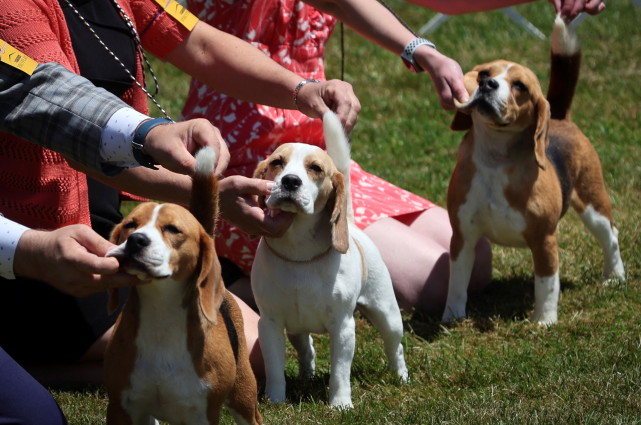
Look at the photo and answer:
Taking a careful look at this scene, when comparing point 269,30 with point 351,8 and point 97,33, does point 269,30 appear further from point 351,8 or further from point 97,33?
point 97,33

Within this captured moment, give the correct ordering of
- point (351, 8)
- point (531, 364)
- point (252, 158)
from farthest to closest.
Result: point (252, 158)
point (351, 8)
point (531, 364)

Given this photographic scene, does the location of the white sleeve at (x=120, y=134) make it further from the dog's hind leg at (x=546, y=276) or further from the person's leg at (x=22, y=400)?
the dog's hind leg at (x=546, y=276)

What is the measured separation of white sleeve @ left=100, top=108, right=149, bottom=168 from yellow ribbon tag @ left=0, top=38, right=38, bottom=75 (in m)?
0.29

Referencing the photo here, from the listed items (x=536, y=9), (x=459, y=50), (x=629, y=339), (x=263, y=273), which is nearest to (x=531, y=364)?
(x=629, y=339)

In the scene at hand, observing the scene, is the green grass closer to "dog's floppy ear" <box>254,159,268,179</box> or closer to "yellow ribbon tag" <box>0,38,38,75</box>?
"dog's floppy ear" <box>254,159,268,179</box>

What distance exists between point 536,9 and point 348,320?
781 centimetres

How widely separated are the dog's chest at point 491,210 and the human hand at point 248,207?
50.6 inches

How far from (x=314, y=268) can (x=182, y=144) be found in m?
0.91

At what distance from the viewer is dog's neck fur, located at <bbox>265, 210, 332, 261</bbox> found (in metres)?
3.46

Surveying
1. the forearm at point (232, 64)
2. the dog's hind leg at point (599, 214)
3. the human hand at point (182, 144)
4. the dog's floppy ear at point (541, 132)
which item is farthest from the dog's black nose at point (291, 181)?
the dog's hind leg at point (599, 214)

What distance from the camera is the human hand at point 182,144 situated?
2688 millimetres

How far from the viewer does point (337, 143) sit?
3516mm

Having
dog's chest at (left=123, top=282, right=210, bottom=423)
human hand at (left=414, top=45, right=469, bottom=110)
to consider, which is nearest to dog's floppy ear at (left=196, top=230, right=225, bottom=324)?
dog's chest at (left=123, top=282, right=210, bottom=423)

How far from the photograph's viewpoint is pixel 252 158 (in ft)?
15.1
